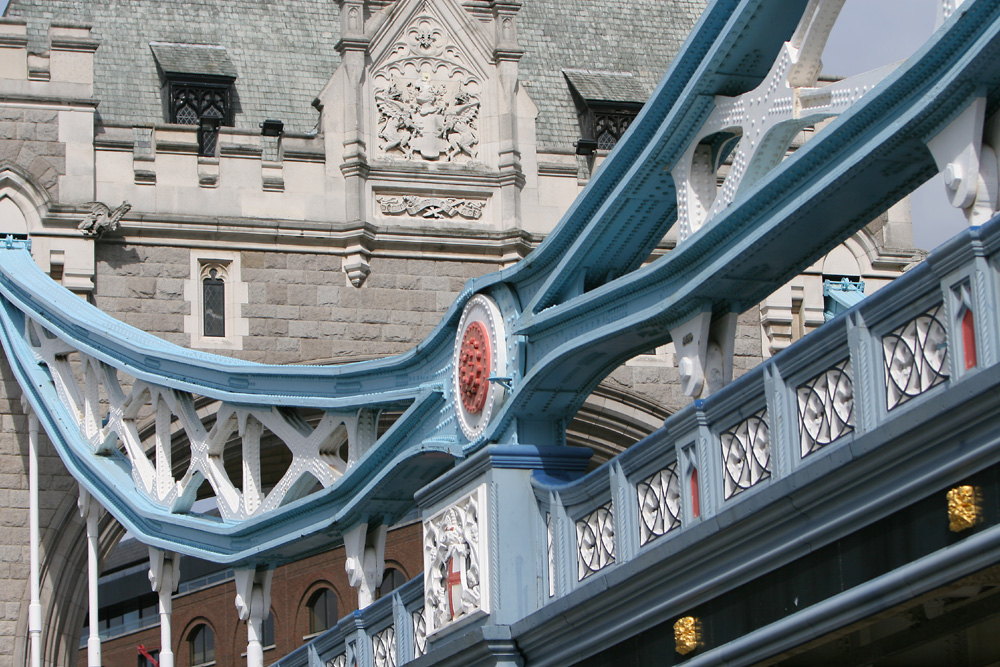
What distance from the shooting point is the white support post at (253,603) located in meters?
14.4

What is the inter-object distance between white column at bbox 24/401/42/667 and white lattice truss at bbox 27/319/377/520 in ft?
1.74

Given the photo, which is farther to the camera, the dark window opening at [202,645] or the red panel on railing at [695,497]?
the dark window opening at [202,645]

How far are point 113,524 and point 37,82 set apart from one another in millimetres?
4413

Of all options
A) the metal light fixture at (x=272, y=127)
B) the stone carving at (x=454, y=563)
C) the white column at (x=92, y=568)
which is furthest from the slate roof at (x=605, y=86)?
the stone carving at (x=454, y=563)

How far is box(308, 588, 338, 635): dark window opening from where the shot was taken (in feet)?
154

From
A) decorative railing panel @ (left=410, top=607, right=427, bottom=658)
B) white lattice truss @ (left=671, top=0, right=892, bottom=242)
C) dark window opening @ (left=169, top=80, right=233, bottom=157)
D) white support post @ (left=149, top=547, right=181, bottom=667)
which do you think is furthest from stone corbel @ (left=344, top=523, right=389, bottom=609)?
dark window opening @ (left=169, top=80, right=233, bottom=157)

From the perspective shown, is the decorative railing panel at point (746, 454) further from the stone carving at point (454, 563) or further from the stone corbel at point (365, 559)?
the stone corbel at point (365, 559)

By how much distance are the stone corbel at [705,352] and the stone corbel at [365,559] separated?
422cm

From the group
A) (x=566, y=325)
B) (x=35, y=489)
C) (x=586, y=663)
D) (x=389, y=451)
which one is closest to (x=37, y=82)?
(x=35, y=489)

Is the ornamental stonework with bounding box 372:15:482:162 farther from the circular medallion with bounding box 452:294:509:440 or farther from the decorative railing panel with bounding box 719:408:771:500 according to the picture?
the decorative railing panel with bounding box 719:408:771:500

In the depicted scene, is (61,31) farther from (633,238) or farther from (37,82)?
(633,238)

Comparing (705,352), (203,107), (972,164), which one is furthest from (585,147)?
(972,164)

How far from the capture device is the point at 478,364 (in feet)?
39.2

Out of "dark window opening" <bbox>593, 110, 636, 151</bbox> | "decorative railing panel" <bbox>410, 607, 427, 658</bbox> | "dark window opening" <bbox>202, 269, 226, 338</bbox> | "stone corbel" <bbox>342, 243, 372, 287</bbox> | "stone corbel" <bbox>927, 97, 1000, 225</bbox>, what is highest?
"dark window opening" <bbox>593, 110, 636, 151</bbox>
